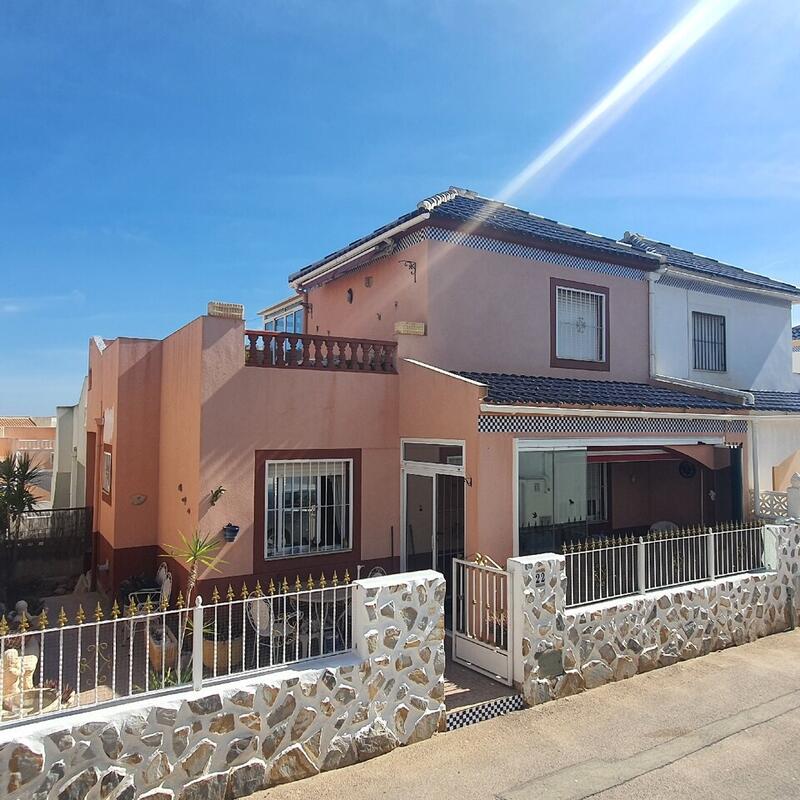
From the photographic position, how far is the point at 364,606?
7254 millimetres

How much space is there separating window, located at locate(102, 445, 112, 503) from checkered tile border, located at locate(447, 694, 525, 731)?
32.5ft

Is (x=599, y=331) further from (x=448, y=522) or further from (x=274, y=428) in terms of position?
(x=274, y=428)

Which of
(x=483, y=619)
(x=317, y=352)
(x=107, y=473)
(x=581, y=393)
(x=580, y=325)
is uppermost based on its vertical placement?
(x=580, y=325)

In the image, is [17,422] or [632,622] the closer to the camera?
[632,622]

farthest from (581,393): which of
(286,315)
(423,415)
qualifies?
(286,315)

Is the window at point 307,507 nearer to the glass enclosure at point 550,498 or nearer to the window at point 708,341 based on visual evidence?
the glass enclosure at point 550,498

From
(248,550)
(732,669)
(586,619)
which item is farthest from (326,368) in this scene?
(732,669)

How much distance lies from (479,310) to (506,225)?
2121mm

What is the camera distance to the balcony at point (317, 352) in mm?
11453

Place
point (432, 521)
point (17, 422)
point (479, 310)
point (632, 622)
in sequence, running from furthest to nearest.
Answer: point (17, 422) < point (479, 310) < point (432, 521) < point (632, 622)

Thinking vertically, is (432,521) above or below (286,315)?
below

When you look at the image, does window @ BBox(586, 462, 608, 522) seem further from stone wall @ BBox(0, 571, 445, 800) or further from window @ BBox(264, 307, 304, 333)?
stone wall @ BBox(0, 571, 445, 800)

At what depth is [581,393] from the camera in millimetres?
12594

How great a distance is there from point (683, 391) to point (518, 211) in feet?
20.8
